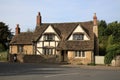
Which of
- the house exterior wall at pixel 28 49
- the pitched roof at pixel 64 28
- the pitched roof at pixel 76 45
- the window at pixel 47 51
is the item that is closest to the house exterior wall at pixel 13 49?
the house exterior wall at pixel 28 49

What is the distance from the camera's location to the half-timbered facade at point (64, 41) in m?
55.9

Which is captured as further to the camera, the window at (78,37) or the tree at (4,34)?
the tree at (4,34)

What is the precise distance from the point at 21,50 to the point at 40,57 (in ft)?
35.1

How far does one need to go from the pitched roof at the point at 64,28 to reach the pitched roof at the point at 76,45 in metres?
2.13

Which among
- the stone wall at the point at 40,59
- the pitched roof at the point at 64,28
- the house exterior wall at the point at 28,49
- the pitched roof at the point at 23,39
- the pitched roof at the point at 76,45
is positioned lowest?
the stone wall at the point at 40,59

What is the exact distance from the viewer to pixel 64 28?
6297 cm

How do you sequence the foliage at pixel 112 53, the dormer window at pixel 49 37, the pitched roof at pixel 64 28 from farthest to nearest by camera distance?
the dormer window at pixel 49 37, the pitched roof at pixel 64 28, the foliage at pixel 112 53

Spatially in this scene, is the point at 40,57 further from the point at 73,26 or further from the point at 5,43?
the point at 5,43

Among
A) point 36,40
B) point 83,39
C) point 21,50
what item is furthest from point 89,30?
point 21,50

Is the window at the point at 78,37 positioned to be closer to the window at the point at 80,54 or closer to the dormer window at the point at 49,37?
the window at the point at 80,54

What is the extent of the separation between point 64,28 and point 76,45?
7.66 metres

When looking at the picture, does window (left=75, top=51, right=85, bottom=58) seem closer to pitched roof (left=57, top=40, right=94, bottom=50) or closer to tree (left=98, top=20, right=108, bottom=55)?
pitched roof (left=57, top=40, right=94, bottom=50)

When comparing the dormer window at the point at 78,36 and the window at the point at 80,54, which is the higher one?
the dormer window at the point at 78,36

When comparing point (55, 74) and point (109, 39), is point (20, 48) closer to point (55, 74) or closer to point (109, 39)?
point (109, 39)
